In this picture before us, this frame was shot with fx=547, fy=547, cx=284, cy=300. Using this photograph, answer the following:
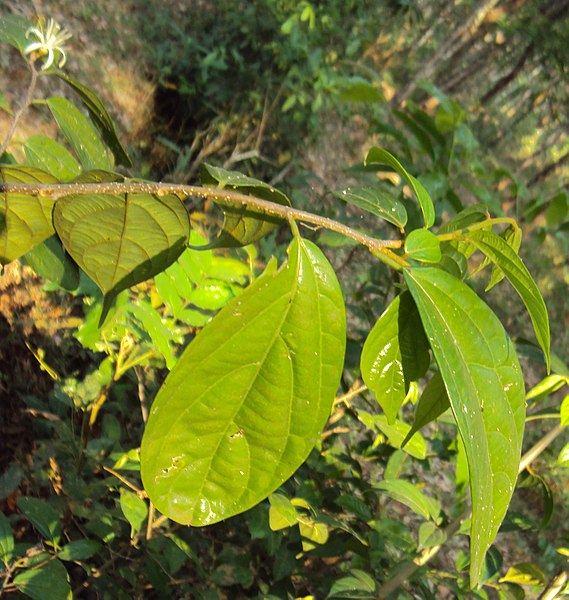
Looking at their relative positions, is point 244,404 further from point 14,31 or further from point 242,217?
point 14,31

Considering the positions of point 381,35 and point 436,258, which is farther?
point 381,35

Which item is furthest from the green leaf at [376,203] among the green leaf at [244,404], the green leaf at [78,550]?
the green leaf at [78,550]

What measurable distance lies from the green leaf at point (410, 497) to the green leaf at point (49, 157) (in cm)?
63

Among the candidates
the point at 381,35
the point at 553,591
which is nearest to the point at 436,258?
the point at 553,591

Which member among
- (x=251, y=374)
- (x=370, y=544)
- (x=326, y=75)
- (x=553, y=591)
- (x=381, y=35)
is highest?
(x=381, y=35)

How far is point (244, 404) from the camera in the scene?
1.00 ft

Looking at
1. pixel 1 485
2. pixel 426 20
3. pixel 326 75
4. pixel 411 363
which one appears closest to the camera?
pixel 411 363

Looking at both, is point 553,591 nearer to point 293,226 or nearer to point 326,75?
point 293,226

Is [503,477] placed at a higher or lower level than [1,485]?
higher

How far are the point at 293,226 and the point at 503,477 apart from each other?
0.19 meters

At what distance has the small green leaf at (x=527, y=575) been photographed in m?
0.86

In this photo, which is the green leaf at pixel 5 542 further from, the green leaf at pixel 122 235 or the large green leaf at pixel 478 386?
the large green leaf at pixel 478 386

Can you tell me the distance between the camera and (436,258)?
391mm

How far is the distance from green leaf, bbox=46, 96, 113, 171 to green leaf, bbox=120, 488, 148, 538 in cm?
48
